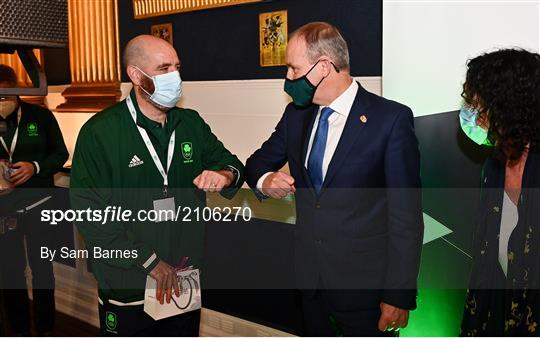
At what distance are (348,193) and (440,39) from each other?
2.89 ft

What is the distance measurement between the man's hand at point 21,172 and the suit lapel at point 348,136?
7.52 feet

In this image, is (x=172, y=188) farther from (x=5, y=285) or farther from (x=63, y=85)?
(x=63, y=85)

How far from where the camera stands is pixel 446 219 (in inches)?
103

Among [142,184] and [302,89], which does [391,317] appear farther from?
[142,184]

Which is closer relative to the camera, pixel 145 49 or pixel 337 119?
pixel 337 119

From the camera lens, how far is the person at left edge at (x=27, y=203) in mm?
3596

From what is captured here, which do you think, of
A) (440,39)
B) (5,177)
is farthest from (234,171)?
(5,177)

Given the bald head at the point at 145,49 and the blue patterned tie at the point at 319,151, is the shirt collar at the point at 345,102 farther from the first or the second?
the bald head at the point at 145,49

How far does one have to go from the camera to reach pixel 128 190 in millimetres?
2291

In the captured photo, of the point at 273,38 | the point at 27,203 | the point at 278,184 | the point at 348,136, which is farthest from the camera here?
the point at 27,203

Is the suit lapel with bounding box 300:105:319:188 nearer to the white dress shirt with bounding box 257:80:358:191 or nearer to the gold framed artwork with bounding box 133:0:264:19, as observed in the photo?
the white dress shirt with bounding box 257:80:358:191

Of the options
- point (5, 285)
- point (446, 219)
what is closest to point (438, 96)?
point (446, 219)

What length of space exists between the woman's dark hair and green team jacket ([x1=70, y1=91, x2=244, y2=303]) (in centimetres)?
107

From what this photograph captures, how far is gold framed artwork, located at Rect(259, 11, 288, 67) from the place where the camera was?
2.99 metres
